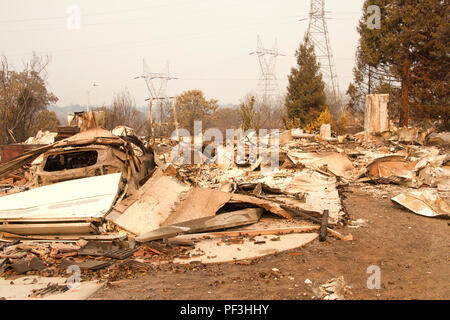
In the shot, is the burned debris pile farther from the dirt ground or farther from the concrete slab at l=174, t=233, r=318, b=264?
the dirt ground

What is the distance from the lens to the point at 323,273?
14.5 feet

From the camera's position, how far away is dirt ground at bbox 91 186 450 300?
387 cm

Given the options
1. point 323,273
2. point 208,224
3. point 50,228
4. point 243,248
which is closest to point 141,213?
point 208,224

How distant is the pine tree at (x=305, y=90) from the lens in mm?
27188

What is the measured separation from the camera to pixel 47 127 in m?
24.3

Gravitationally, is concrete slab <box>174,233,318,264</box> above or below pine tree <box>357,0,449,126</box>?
below

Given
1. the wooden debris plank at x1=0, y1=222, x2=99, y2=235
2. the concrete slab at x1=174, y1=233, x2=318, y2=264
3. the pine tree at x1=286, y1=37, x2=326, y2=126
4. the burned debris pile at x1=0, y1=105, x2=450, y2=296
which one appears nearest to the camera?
the concrete slab at x1=174, y1=233, x2=318, y2=264

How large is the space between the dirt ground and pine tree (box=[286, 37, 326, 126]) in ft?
71.1

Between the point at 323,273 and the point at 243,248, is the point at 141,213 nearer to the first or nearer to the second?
the point at 243,248

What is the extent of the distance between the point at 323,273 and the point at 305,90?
24.2 metres

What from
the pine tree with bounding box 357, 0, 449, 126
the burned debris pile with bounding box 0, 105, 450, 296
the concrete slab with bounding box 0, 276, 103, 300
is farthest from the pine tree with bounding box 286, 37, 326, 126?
the concrete slab with bounding box 0, 276, 103, 300

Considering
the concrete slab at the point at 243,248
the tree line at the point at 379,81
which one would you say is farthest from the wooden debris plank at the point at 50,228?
the tree line at the point at 379,81
